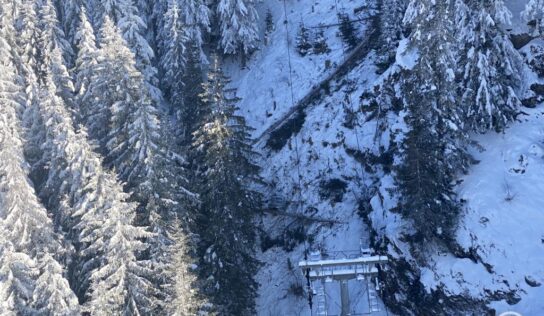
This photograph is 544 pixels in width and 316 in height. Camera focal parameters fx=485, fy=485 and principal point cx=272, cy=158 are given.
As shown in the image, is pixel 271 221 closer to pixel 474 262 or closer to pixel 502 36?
pixel 474 262

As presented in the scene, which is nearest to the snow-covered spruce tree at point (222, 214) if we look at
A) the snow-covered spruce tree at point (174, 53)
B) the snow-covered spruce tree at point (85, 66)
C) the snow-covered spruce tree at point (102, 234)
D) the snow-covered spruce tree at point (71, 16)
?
the snow-covered spruce tree at point (102, 234)

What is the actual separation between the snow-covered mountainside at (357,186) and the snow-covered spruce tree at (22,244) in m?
12.6

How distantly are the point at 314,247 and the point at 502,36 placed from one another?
15805 millimetres

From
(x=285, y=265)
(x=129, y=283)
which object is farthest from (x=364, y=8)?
(x=129, y=283)

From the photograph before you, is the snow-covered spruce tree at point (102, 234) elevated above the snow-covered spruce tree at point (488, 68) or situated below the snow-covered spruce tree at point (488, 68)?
below

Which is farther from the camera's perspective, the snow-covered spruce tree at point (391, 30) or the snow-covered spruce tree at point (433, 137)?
the snow-covered spruce tree at point (391, 30)

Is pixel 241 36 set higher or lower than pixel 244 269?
higher

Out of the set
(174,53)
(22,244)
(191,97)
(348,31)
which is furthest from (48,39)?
(348,31)

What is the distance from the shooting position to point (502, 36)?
82.2 ft

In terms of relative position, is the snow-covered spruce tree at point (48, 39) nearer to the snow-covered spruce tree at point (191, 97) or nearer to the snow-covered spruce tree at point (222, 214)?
the snow-covered spruce tree at point (191, 97)

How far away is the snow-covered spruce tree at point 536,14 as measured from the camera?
2570 centimetres

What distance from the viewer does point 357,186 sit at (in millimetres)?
31000

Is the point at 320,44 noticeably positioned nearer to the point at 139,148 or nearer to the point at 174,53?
the point at 174,53

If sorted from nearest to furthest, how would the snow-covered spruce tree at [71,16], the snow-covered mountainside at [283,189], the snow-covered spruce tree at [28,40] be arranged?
the snow-covered mountainside at [283,189] < the snow-covered spruce tree at [28,40] < the snow-covered spruce tree at [71,16]
